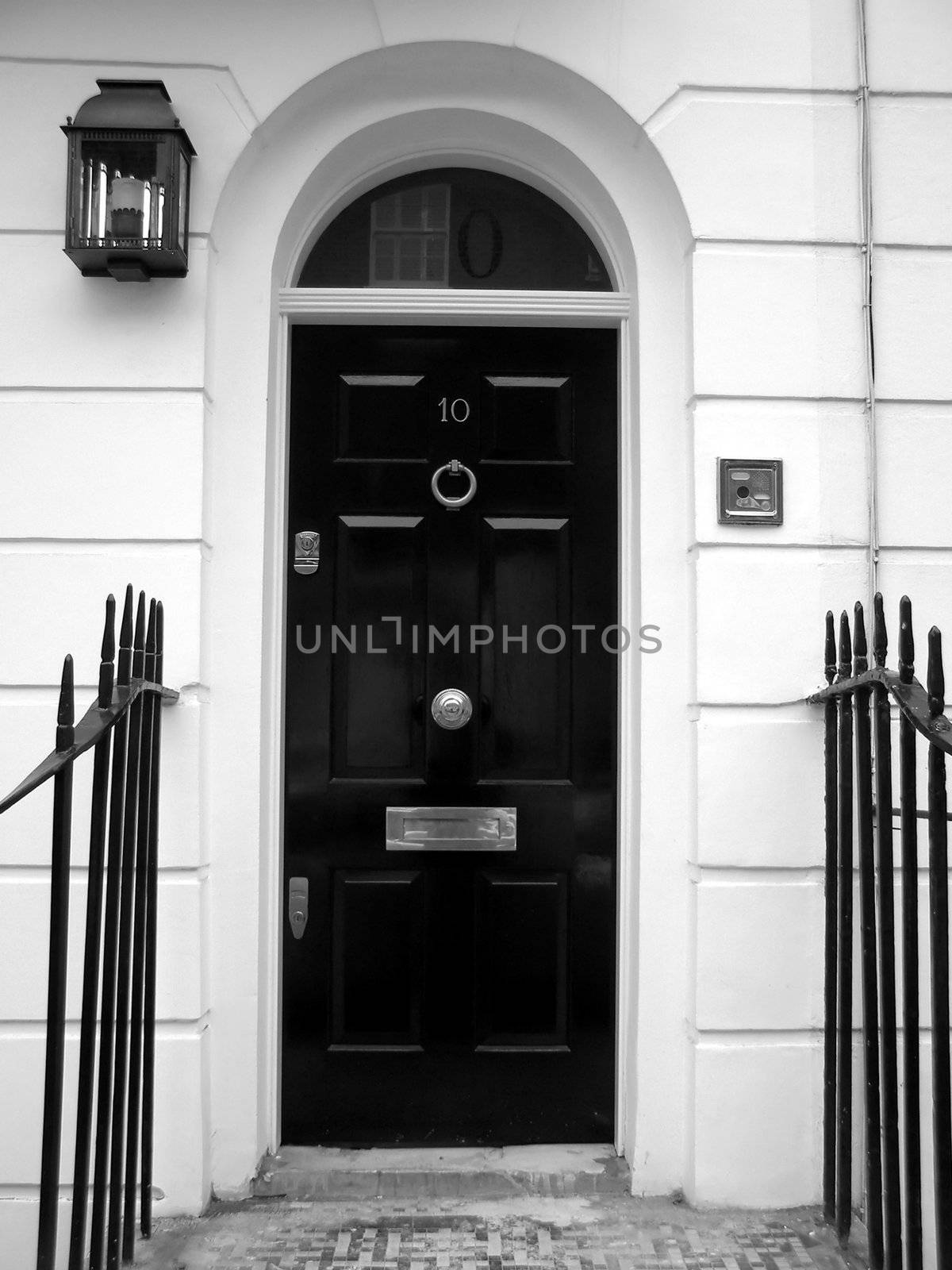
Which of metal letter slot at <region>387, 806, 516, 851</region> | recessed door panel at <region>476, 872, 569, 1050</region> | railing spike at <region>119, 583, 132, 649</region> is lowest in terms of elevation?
recessed door panel at <region>476, 872, 569, 1050</region>

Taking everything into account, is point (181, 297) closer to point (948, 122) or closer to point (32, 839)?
point (32, 839)

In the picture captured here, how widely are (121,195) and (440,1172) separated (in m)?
2.84

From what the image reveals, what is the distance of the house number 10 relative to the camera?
3113mm

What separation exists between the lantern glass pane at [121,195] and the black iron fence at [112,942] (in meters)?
1.07

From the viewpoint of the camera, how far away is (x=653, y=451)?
295 centimetres

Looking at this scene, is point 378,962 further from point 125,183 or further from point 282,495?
point 125,183

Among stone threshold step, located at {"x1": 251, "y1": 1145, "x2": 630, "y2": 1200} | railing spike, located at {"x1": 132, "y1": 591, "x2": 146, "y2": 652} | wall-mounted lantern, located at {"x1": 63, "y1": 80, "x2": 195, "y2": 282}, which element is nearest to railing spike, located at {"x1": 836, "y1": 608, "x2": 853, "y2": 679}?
stone threshold step, located at {"x1": 251, "y1": 1145, "x2": 630, "y2": 1200}

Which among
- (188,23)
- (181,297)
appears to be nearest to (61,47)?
(188,23)

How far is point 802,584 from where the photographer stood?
2.84 meters

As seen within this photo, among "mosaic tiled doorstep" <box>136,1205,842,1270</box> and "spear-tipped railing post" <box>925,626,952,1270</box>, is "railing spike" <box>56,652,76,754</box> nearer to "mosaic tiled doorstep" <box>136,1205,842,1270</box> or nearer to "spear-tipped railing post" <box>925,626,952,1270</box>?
"mosaic tiled doorstep" <box>136,1205,842,1270</box>

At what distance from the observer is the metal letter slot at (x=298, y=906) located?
119 inches

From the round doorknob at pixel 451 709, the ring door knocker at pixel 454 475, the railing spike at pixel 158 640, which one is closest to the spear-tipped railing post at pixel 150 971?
the railing spike at pixel 158 640

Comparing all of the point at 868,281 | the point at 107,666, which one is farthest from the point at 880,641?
the point at 107,666

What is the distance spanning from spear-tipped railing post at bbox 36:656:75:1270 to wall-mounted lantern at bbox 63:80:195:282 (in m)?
1.41
